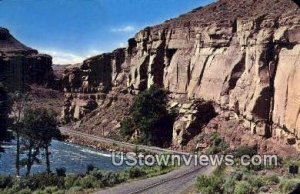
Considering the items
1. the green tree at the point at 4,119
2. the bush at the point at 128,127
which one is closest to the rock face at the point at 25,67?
the bush at the point at 128,127

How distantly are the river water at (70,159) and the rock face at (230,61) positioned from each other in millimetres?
8613

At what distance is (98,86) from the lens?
270 feet

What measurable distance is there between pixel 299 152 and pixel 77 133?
38.1m

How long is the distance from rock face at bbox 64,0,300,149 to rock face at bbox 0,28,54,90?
37.2 metres

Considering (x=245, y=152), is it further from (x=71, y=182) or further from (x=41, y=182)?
(x=41, y=182)

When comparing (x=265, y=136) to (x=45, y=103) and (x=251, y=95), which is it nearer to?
(x=251, y=95)

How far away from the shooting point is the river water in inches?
1614

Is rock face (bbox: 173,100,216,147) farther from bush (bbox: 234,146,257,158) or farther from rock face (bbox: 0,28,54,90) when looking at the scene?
rock face (bbox: 0,28,54,90)

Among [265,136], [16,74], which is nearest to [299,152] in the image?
[265,136]

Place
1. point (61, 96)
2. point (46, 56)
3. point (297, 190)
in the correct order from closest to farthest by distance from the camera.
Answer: point (297, 190), point (61, 96), point (46, 56)

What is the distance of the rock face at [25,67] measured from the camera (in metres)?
113

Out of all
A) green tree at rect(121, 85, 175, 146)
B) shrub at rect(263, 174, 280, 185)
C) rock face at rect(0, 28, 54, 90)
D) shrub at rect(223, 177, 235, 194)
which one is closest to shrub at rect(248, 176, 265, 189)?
shrub at rect(263, 174, 280, 185)

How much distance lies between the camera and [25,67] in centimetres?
11912

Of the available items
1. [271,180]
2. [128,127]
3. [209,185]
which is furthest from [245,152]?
[128,127]
